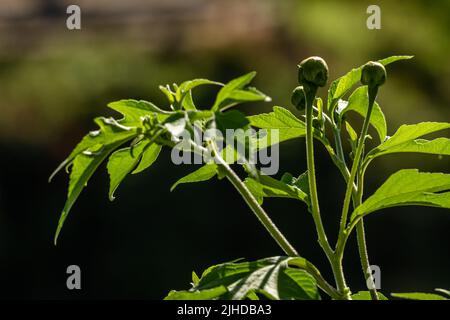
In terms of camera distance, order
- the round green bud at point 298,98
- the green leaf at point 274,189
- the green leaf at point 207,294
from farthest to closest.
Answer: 1. the round green bud at point 298,98
2. the green leaf at point 274,189
3. the green leaf at point 207,294

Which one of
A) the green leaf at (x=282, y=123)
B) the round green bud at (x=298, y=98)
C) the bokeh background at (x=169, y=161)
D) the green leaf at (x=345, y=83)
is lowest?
the bokeh background at (x=169, y=161)

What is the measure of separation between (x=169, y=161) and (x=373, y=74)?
293cm

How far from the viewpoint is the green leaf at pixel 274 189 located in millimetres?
663

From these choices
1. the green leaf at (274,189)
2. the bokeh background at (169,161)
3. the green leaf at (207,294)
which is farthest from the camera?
the bokeh background at (169,161)

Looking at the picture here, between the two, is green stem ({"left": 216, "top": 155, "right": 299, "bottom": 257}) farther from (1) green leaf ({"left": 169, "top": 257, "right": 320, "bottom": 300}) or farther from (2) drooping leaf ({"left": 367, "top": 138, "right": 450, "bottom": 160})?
(2) drooping leaf ({"left": 367, "top": 138, "right": 450, "bottom": 160})

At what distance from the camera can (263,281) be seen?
1.85 ft

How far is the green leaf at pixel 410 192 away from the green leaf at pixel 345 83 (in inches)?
3.5

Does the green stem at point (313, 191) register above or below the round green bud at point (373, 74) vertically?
below

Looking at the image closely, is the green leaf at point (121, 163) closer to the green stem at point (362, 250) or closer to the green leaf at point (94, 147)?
the green leaf at point (94, 147)

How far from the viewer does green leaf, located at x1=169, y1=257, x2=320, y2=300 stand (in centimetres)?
56

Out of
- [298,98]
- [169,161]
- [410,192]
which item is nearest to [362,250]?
[410,192]

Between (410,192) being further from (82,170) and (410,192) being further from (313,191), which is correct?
(82,170)

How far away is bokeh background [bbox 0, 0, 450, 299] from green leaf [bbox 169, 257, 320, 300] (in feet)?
9.50

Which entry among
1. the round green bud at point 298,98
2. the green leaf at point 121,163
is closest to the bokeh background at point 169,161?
the round green bud at point 298,98
